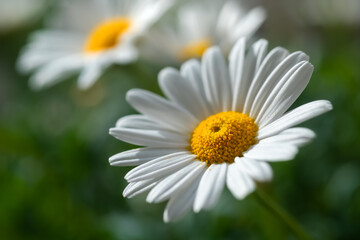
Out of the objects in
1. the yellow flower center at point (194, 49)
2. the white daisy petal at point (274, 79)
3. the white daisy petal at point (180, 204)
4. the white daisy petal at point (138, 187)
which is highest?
the yellow flower center at point (194, 49)

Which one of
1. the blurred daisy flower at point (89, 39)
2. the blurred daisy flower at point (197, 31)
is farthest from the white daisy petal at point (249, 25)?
the blurred daisy flower at point (89, 39)

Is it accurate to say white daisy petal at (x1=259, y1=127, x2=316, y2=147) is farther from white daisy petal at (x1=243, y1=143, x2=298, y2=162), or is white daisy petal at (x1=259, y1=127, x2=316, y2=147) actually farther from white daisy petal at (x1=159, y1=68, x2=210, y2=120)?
white daisy petal at (x1=159, y1=68, x2=210, y2=120)

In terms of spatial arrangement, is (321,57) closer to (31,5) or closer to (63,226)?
(63,226)

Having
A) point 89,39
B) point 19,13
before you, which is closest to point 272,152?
point 89,39

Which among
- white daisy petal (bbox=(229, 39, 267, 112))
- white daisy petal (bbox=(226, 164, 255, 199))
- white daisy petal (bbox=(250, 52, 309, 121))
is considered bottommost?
white daisy petal (bbox=(226, 164, 255, 199))

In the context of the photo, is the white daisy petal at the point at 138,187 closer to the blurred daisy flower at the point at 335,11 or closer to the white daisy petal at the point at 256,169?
the white daisy petal at the point at 256,169

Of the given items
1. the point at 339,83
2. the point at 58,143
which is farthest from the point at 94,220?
the point at 339,83

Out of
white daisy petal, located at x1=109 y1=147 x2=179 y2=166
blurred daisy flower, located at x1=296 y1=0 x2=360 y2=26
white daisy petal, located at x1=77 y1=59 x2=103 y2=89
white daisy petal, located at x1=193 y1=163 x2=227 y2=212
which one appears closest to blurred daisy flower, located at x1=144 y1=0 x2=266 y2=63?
white daisy petal, located at x1=77 y1=59 x2=103 y2=89
